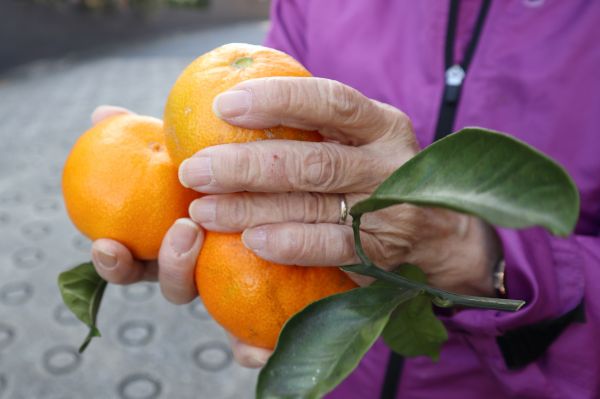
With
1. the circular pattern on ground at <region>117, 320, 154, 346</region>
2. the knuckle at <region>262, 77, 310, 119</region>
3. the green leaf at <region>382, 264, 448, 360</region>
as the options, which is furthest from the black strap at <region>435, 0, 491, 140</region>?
the circular pattern on ground at <region>117, 320, 154, 346</region>

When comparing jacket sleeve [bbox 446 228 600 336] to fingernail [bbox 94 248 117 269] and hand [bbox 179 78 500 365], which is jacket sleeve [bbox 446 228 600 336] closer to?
hand [bbox 179 78 500 365]

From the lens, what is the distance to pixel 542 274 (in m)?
0.79

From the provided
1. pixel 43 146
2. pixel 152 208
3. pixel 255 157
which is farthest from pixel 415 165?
pixel 43 146

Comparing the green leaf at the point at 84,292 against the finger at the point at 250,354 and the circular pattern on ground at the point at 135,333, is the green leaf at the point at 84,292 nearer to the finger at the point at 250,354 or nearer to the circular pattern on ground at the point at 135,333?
the finger at the point at 250,354

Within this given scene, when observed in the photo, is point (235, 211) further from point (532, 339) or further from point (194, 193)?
point (532, 339)

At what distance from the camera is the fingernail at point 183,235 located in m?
0.70

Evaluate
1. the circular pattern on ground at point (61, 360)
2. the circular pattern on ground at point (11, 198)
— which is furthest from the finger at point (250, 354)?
the circular pattern on ground at point (11, 198)

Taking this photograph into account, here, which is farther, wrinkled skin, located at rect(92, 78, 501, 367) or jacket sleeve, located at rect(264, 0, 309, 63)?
jacket sleeve, located at rect(264, 0, 309, 63)

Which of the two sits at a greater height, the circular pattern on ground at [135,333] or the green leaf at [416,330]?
the green leaf at [416,330]

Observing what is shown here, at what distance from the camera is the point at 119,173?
76 cm

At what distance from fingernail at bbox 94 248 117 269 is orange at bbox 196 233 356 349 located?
0.14m

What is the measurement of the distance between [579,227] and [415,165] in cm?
57

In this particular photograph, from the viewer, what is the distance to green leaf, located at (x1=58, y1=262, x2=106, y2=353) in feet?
2.51

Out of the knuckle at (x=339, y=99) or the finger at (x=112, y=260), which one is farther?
the finger at (x=112, y=260)
